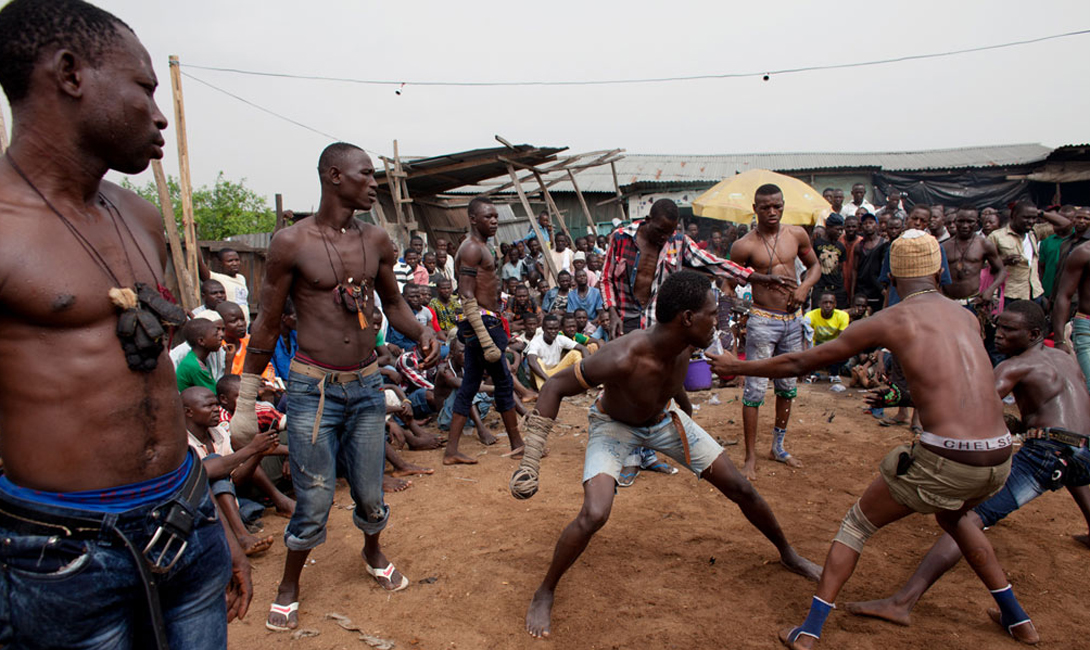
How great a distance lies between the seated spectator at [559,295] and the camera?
11.9 metres

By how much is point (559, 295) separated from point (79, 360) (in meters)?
10.6

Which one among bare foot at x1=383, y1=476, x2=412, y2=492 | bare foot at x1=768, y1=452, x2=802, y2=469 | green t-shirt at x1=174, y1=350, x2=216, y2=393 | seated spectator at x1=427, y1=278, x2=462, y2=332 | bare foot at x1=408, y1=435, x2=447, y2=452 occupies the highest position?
green t-shirt at x1=174, y1=350, x2=216, y2=393

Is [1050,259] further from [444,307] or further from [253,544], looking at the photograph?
[253,544]

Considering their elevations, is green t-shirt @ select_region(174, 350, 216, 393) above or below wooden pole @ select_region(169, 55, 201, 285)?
below

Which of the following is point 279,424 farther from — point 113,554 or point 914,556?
point 914,556

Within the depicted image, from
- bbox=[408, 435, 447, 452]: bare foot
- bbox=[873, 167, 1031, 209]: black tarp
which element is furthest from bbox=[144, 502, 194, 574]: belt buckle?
bbox=[873, 167, 1031, 209]: black tarp

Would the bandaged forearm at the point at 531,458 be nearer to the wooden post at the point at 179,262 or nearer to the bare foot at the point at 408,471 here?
the bare foot at the point at 408,471

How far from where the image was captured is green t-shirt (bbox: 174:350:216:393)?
17.0ft

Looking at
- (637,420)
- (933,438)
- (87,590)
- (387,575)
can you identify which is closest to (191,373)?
(387,575)

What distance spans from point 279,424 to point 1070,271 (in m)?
6.49

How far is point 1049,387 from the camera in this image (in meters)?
3.61

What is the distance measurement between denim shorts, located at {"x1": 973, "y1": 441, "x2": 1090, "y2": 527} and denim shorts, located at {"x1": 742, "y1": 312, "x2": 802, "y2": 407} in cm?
208

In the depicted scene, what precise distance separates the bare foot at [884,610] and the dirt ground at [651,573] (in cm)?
4

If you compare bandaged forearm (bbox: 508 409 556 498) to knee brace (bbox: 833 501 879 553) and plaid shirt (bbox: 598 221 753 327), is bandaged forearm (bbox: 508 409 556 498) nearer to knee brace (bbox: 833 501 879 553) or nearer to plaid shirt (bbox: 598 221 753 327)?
knee brace (bbox: 833 501 879 553)
